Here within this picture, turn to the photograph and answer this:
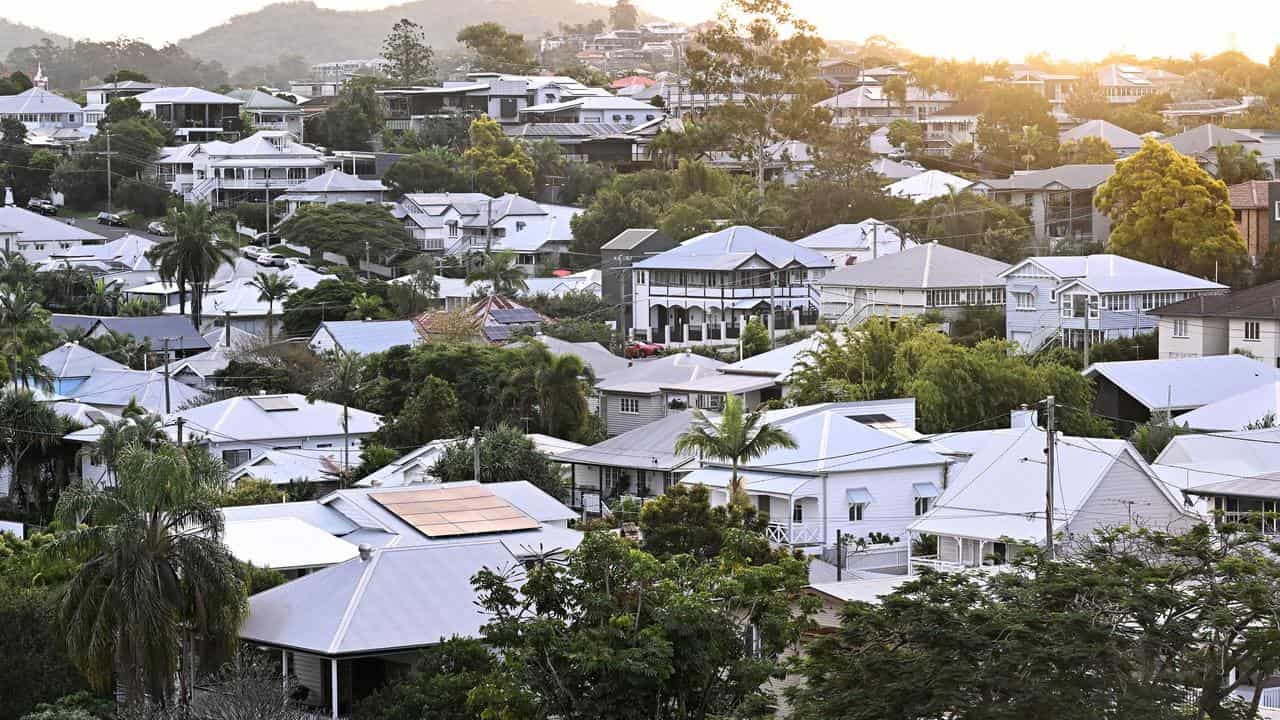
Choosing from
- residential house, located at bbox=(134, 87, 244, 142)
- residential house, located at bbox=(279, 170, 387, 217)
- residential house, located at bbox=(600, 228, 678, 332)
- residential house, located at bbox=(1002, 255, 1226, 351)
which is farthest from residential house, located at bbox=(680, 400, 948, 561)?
residential house, located at bbox=(134, 87, 244, 142)

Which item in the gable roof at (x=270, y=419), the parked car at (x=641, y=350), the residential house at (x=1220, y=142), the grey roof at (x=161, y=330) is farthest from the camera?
the residential house at (x=1220, y=142)

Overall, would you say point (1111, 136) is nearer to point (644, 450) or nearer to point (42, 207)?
point (42, 207)

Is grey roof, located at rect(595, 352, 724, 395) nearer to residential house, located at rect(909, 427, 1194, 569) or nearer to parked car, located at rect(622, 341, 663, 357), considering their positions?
parked car, located at rect(622, 341, 663, 357)

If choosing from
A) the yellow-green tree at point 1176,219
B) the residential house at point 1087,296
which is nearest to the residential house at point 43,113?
the yellow-green tree at point 1176,219

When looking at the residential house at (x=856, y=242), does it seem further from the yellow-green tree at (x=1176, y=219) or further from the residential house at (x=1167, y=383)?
the residential house at (x=1167, y=383)

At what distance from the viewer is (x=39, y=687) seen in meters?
27.3

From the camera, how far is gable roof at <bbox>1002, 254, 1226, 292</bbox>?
2341 inches

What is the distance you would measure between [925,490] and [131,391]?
29.5m

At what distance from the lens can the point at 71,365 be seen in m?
63.6

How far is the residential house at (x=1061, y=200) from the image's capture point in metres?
79.8

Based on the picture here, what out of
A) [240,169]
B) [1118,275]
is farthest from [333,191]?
[1118,275]

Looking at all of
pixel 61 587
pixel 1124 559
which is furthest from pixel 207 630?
pixel 1124 559

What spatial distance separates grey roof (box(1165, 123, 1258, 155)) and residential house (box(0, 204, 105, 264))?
168 feet

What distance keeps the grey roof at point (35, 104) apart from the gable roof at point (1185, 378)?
91.4 meters
